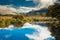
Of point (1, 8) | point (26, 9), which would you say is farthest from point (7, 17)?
point (26, 9)

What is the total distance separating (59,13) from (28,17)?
0.42m

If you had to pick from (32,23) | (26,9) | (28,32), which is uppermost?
(26,9)

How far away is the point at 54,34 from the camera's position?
2.03m

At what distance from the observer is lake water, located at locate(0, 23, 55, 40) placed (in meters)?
1.99

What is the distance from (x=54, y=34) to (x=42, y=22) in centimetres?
22

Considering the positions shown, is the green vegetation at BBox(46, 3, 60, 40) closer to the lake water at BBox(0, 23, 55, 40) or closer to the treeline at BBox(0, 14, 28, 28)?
the lake water at BBox(0, 23, 55, 40)

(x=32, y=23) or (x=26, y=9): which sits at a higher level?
(x=26, y=9)

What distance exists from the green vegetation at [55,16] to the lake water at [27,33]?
6cm

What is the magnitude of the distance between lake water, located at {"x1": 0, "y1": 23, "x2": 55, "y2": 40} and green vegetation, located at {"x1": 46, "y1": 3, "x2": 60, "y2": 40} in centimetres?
6

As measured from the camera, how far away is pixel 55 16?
207cm

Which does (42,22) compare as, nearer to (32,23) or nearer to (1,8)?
(32,23)

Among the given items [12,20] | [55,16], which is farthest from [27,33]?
[55,16]

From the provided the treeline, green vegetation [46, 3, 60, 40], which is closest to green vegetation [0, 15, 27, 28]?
the treeline

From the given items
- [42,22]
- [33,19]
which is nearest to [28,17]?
[33,19]
